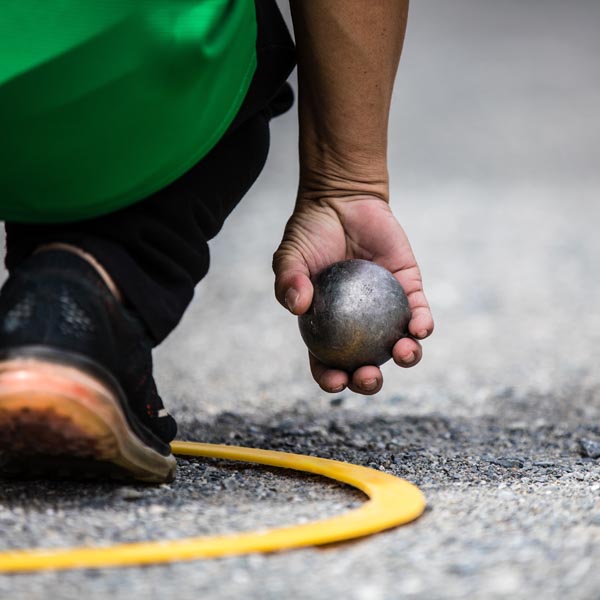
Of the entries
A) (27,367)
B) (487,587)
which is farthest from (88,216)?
(487,587)

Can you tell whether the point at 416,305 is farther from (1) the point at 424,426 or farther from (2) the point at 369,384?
(1) the point at 424,426

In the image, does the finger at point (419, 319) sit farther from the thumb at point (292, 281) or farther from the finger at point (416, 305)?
the thumb at point (292, 281)

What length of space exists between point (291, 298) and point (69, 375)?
0.79 meters

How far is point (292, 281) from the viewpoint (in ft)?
8.50

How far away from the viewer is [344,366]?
263 centimetres

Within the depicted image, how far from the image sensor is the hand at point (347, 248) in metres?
2.64

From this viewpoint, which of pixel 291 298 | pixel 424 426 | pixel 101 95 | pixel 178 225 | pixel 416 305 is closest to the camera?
pixel 101 95

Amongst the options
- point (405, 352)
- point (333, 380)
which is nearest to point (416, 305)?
point (405, 352)

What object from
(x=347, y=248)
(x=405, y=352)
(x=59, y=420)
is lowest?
(x=59, y=420)

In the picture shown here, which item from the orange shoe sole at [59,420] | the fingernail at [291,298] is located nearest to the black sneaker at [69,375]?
the orange shoe sole at [59,420]

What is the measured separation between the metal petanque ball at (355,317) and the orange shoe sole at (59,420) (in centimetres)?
67

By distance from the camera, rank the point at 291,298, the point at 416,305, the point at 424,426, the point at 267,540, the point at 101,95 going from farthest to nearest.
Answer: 1. the point at 424,426
2. the point at 416,305
3. the point at 291,298
4. the point at 101,95
5. the point at 267,540

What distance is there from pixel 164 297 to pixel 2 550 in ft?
2.11

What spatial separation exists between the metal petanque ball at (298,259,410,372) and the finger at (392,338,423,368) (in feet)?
0.08
